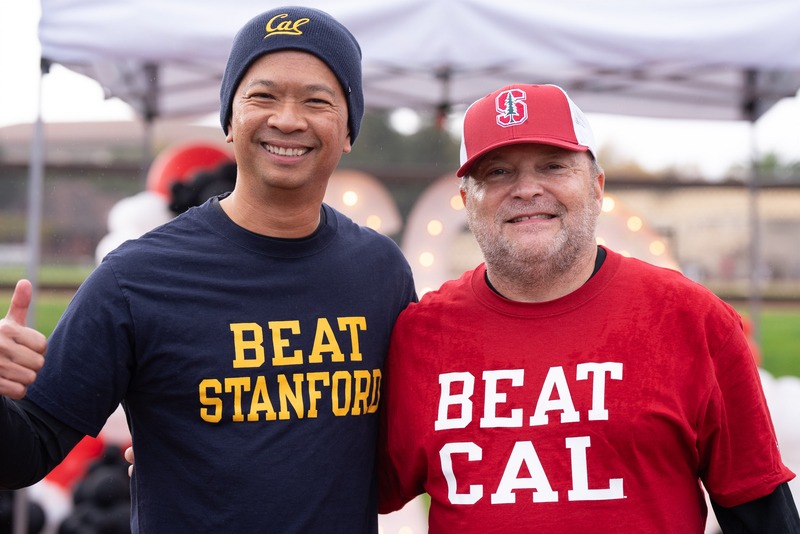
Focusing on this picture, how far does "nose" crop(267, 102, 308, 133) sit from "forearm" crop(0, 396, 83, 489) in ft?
2.66

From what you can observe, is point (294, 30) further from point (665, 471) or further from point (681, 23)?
point (681, 23)

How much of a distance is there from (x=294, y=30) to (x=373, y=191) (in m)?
3.25

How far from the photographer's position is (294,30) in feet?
6.07

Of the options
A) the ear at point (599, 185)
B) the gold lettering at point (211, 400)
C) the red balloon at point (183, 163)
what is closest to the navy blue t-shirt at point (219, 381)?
the gold lettering at point (211, 400)

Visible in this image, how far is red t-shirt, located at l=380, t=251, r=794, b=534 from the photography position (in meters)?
1.73

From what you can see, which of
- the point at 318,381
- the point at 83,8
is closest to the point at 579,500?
the point at 318,381

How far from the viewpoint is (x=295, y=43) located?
1841 mm

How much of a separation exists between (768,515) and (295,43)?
150cm

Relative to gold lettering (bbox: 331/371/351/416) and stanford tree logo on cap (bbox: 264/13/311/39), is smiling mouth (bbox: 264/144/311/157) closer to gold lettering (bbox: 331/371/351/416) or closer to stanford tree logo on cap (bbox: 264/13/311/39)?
stanford tree logo on cap (bbox: 264/13/311/39)

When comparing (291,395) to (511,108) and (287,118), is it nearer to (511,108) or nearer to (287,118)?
(287,118)

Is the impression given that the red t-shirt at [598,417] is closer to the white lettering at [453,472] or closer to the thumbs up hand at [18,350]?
the white lettering at [453,472]

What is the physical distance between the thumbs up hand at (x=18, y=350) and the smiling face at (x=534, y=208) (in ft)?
3.36

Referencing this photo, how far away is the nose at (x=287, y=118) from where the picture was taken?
5.94 feet

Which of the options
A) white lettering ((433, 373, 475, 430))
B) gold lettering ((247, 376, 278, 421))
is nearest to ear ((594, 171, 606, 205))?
white lettering ((433, 373, 475, 430))
